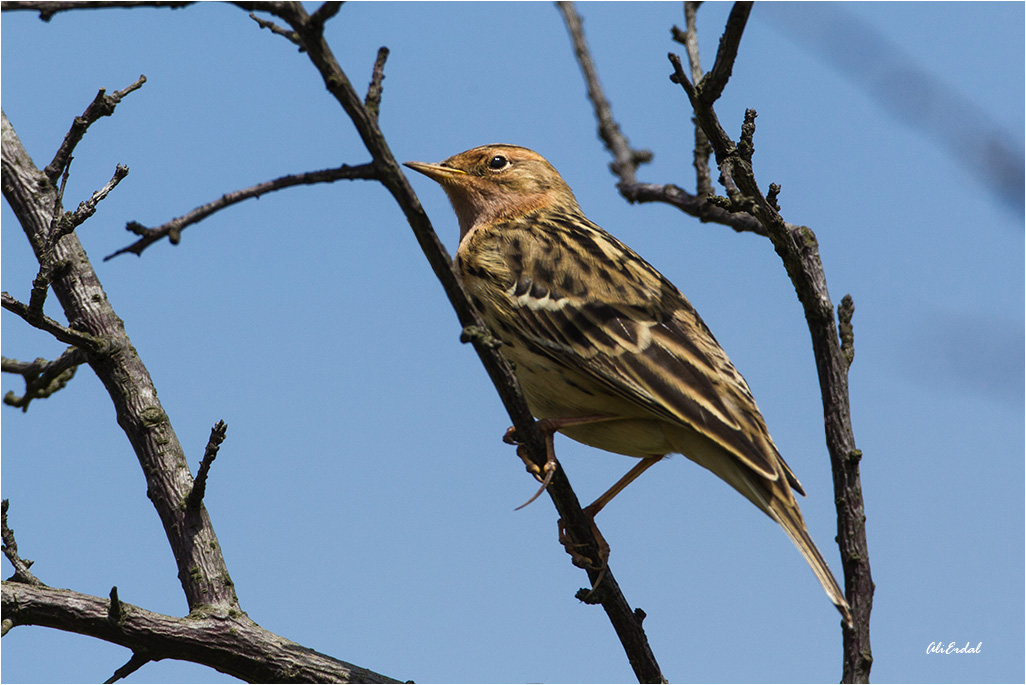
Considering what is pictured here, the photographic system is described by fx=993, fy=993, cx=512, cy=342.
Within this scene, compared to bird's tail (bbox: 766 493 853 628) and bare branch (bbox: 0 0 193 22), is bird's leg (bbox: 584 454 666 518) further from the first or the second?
bare branch (bbox: 0 0 193 22)

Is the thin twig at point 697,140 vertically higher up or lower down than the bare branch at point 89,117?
higher up

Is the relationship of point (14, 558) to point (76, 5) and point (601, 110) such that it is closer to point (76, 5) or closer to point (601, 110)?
point (76, 5)

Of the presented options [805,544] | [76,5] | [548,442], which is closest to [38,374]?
[76,5]

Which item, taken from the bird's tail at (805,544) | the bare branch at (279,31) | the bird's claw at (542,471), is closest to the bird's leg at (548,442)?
the bird's claw at (542,471)

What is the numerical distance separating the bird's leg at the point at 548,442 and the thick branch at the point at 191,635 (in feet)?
Result: 4.99

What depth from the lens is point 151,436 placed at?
6.33 m

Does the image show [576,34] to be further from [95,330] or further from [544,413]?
[95,330]

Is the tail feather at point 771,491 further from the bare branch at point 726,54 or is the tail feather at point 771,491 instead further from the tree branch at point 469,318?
the bare branch at point 726,54

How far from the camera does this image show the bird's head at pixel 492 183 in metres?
9.56

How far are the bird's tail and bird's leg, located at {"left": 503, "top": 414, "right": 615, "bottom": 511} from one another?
130 centimetres

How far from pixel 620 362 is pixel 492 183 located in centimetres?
360

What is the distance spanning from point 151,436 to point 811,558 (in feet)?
13.7

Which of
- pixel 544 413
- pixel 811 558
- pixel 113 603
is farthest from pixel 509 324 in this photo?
pixel 113 603

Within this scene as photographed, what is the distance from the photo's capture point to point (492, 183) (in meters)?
9.71
